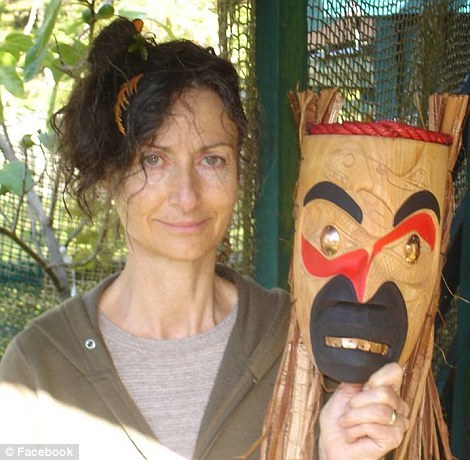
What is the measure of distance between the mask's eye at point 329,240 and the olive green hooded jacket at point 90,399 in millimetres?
391

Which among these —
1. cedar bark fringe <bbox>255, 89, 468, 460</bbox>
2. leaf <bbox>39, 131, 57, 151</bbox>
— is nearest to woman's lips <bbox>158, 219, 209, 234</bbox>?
cedar bark fringe <bbox>255, 89, 468, 460</bbox>

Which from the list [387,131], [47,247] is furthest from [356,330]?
[47,247]

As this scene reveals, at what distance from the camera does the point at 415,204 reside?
136 cm

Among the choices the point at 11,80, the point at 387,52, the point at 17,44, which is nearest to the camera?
the point at 11,80

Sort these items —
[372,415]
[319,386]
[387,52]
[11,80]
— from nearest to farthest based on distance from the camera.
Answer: [372,415]
[319,386]
[11,80]
[387,52]

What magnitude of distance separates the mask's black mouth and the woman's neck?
15.7 inches

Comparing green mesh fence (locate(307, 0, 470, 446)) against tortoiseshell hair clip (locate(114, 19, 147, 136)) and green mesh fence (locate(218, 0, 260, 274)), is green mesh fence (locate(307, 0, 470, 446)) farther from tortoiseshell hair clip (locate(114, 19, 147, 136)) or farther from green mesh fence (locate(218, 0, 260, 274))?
tortoiseshell hair clip (locate(114, 19, 147, 136))

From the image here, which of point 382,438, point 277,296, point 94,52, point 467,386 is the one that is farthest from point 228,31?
point 467,386

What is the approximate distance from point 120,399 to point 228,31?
0.87m

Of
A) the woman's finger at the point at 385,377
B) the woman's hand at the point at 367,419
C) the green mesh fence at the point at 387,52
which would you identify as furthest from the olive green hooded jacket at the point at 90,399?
the green mesh fence at the point at 387,52

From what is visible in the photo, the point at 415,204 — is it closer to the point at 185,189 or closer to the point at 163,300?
the point at 185,189

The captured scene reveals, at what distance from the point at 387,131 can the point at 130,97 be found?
1.63 ft

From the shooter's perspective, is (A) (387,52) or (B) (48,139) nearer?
(B) (48,139)

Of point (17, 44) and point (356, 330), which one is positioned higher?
point (17, 44)
